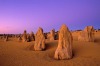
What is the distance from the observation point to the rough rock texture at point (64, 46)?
65.7 ft

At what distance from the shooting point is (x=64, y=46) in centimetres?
2047

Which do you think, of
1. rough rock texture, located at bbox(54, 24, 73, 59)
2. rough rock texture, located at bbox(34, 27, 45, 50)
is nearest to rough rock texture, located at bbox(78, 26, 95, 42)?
rough rock texture, located at bbox(34, 27, 45, 50)

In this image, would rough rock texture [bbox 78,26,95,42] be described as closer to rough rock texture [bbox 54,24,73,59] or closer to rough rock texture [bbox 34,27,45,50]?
rough rock texture [bbox 34,27,45,50]

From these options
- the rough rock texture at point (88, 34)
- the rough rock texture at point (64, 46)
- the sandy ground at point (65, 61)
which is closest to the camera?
the sandy ground at point (65, 61)

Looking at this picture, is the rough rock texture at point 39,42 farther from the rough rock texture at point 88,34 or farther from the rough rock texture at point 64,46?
the rough rock texture at point 88,34

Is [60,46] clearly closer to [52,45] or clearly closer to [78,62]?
[78,62]

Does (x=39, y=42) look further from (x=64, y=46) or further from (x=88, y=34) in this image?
(x=88, y=34)

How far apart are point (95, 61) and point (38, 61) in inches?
232

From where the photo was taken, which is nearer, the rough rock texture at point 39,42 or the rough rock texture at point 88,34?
the rough rock texture at point 39,42

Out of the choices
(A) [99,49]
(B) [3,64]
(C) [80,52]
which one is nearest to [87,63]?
(C) [80,52]

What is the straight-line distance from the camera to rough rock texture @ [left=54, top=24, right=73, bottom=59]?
20.0 meters

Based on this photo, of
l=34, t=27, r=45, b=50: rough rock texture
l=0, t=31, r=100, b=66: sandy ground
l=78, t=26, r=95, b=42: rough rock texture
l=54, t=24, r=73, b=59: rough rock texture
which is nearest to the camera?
l=0, t=31, r=100, b=66: sandy ground

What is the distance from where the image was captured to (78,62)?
59.2 ft

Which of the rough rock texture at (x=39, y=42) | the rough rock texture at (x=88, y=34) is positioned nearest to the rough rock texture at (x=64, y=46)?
the rough rock texture at (x=39, y=42)
